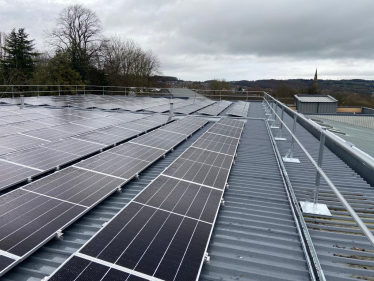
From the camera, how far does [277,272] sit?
370 cm

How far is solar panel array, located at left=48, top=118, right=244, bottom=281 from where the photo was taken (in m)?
3.09

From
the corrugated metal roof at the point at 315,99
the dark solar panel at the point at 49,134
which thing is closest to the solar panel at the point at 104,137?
the dark solar panel at the point at 49,134

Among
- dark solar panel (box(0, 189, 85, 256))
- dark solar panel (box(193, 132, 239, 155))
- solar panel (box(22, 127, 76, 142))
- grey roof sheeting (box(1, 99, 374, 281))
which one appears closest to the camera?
dark solar panel (box(0, 189, 85, 256))

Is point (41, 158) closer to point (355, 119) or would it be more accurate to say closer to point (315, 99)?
point (355, 119)

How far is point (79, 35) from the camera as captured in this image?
4903cm

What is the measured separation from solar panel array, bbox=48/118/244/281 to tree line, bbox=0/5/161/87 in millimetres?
41006

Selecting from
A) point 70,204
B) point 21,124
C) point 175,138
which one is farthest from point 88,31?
point 70,204

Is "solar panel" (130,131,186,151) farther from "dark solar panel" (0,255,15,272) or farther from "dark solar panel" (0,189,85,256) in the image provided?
"dark solar panel" (0,255,15,272)

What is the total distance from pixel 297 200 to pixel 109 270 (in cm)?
447

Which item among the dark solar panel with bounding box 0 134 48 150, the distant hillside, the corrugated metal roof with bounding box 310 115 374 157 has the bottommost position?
the corrugated metal roof with bounding box 310 115 374 157

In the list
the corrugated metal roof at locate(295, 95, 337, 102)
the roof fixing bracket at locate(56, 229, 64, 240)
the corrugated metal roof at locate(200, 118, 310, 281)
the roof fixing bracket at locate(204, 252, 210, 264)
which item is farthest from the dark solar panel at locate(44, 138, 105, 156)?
the corrugated metal roof at locate(295, 95, 337, 102)

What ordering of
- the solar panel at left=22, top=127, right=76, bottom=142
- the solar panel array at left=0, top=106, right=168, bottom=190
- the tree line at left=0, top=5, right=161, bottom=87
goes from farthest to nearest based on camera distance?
1. the tree line at left=0, top=5, right=161, bottom=87
2. the solar panel at left=22, top=127, right=76, bottom=142
3. the solar panel array at left=0, top=106, right=168, bottom=190

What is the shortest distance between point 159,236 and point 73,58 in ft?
155

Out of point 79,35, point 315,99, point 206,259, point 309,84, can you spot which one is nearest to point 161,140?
point 206,259
